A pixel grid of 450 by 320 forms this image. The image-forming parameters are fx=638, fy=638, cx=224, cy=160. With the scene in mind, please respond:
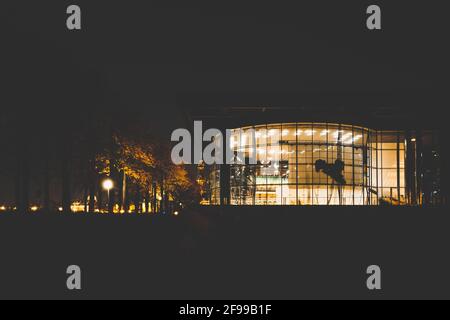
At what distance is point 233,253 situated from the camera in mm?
22875

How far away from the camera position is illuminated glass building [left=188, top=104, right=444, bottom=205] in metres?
46.6

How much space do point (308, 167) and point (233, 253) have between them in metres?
24.6

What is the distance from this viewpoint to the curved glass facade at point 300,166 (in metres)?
46.6

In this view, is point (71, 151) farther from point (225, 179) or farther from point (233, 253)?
point (233, 253)

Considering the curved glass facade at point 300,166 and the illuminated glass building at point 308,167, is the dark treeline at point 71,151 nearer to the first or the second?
the illuminated glass building at point 308,167

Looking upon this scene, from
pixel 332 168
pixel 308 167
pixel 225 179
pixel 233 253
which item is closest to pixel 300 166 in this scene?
pixel 308 167

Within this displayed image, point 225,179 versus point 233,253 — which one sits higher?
point 225,179

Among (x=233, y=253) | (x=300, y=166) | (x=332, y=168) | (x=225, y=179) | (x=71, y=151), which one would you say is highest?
(x=71, y=151)

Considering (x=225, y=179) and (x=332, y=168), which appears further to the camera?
(x=225, y=179)

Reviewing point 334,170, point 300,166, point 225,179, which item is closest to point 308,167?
point 300,166

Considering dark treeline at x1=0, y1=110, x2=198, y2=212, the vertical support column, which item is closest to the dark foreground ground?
dark treeline at x1=0, y1=110, x2=198, y2=212

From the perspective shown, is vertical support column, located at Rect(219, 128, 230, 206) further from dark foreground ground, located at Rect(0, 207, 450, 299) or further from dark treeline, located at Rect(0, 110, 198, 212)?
dark foreground ground, located at Rect(0, 207, 450, 299)

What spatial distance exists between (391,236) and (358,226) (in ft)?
5.41
